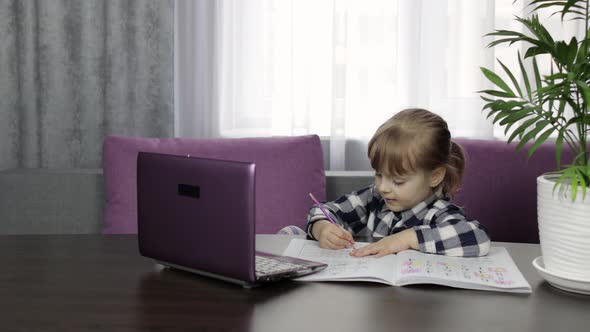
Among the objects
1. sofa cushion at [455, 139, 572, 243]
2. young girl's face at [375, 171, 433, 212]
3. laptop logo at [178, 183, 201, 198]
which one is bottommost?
sofa cushion at [455, 139, 572, 243]

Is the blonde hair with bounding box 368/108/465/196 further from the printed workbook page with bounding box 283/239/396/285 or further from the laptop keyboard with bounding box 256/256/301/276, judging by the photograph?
the laptop keyboard with bounding box 256/256/301/276

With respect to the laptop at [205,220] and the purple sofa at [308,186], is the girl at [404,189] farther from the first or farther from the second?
the purple sofa at [308,186]

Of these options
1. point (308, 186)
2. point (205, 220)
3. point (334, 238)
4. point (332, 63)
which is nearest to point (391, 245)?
point (334, 238)

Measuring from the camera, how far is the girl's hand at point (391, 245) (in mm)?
1482

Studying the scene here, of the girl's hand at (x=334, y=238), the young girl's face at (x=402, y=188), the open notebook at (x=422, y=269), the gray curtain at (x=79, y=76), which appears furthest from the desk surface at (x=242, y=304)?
the gray curtain at (x=79, y=76)

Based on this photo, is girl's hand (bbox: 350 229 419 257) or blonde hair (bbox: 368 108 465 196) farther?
blonde hair (bbox: 368 108 465 196)

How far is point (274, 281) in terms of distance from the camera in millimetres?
1289

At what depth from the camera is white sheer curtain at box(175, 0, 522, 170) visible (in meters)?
2.95

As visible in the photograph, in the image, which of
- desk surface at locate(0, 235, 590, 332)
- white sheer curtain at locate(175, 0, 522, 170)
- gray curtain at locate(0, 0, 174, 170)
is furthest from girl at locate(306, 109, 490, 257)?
gray curtain at locate(0, 0, 174, 170)

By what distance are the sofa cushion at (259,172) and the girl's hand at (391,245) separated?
36.9 inches

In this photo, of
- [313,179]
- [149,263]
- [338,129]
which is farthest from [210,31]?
[149,263]

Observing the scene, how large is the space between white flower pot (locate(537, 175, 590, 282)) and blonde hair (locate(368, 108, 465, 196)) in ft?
1.68

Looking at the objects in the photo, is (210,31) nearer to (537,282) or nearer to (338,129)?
(338,129)

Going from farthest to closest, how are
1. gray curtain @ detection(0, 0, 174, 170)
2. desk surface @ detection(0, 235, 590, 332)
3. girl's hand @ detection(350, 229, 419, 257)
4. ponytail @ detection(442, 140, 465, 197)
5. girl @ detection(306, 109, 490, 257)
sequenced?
gray curtain @ detection(0, 0, 174, 170) < ponytail @ detection(442, 140, 465, 197) < girl @ detection(306, 109, 490, 257) < girl's hand @ detection(350, 229, 419, 257) < desk surface @ detection(0, 235, 590, 332)
